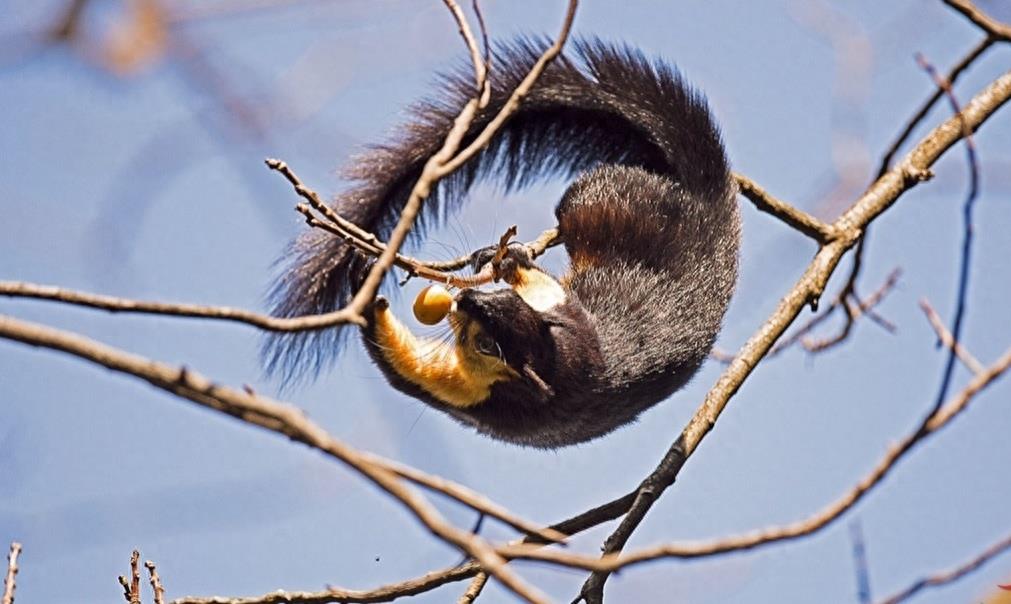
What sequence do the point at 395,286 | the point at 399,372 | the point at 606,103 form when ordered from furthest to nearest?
the point at 606,103, the point at 395,286, the point at 399,372

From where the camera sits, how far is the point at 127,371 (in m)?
1.62

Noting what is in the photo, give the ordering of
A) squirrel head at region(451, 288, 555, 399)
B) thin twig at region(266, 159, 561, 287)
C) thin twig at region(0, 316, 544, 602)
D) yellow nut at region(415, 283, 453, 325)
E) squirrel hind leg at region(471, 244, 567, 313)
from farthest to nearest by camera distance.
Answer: squirrel hind leg at region(471, 244, 567, 313) < squirrel head at region(451, 288, 555, 399) < yellow nut at region(415, 283, 453, 325) < thin twig at region(266, 159, 561, 287) < thin twig at region(0, 316, 544, 602)

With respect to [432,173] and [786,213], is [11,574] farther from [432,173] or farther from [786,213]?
[786,213]

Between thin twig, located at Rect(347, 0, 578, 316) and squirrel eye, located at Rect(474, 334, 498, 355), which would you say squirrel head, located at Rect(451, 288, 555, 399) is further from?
thin twig, located at Rect(347, 0, 578, 316)

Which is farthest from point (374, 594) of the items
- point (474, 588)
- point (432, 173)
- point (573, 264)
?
point (573, 264)

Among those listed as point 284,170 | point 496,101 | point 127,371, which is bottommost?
A: point 127,371

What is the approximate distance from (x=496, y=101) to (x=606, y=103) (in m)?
0.46

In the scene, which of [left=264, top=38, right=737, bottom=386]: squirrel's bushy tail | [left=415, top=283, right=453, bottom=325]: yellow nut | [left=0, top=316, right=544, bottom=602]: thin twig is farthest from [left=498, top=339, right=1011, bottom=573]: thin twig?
[left=264, top=38, right=737, bottom=386]: squirrel's bushy tail

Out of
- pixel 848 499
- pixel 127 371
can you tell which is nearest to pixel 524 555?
pixel 848 499

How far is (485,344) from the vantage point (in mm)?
4004

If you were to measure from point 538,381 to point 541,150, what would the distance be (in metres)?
1.16

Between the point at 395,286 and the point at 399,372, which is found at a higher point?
the point at 395,286

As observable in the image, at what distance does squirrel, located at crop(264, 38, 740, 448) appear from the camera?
4.04 metres

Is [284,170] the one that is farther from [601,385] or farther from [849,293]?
[849,293]
